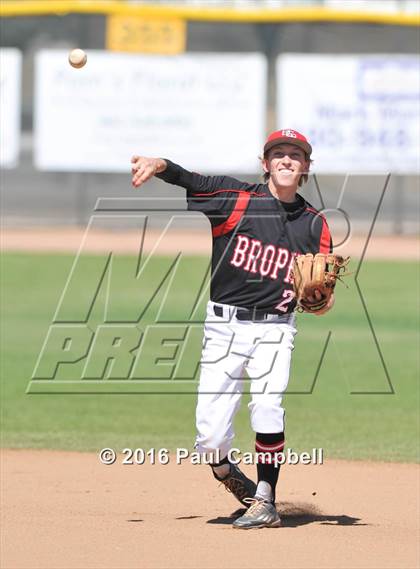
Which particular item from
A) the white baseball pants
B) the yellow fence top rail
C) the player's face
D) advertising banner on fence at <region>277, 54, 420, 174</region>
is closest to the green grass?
the white baseball pants

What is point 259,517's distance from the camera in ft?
20.1

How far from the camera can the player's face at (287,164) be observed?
623 centimetres

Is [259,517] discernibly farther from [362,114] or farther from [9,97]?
[9,97]

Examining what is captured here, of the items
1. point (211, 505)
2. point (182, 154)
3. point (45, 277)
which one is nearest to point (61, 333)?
point (45, 277)

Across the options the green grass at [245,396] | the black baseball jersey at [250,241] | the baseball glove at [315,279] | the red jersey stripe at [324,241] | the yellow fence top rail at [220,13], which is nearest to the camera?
the baseball glove at [315,279]

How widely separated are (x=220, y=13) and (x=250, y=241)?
53.2 feet

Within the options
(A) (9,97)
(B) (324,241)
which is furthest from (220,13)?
(B) (324,241)

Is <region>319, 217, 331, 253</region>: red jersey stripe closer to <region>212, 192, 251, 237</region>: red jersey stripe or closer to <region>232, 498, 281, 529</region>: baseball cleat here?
<region>212, 192, 251, 237</region>: red jersey stripe

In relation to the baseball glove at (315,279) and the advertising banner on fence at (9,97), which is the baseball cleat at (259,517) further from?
the advertising banner on fence at (9,97)

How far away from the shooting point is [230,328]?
6.21 metres

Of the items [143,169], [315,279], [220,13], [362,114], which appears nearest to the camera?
[143,169]

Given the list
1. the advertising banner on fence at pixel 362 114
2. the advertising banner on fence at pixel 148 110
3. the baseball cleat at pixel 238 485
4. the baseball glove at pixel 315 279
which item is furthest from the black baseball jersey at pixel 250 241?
the advertising banner on fence at pixel 148 110

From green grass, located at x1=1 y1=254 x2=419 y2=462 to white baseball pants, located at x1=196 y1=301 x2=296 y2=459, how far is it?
7.69 ft

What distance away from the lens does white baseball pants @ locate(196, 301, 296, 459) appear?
6.12m
